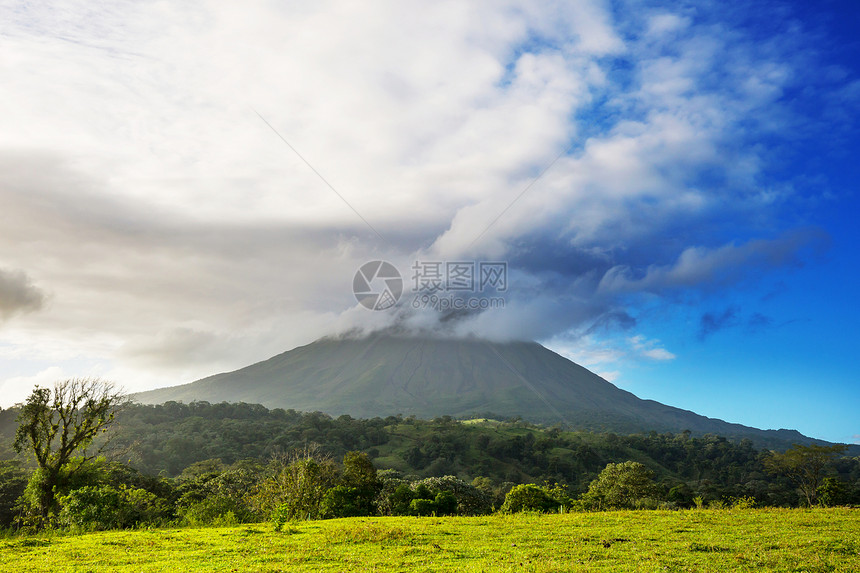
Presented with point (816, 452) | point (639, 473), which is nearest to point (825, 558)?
point (639, 473)

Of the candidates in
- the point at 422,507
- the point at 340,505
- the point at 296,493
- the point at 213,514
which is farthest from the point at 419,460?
the point at 213,514

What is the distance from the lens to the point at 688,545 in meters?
13.8

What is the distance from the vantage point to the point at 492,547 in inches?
568

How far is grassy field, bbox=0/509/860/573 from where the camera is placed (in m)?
11.9

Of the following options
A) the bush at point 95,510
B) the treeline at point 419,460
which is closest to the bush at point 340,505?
the treeline at point 419,460

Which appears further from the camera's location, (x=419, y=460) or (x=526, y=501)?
(x=419, y=460)

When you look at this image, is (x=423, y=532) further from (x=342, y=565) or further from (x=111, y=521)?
(x=111, y=521)

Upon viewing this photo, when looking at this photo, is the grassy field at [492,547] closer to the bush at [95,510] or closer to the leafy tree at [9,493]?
the bush at [95,510]

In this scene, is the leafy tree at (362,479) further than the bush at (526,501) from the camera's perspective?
Yes

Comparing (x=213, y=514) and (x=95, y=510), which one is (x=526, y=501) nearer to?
(x=213, y=514)

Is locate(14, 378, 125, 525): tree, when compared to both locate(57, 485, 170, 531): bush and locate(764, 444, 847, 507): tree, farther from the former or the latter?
locate(764, 444, 847, 507): tree

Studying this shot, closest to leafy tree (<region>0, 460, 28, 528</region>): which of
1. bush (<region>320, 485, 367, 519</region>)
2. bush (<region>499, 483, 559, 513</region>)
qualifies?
bush (<region>320, 485, 367, 519</region>)

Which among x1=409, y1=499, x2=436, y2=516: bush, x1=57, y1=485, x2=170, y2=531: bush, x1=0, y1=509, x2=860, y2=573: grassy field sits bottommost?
x1=409, y1=499, x2=436, y2=516: bush

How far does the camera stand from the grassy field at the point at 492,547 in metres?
11.9
